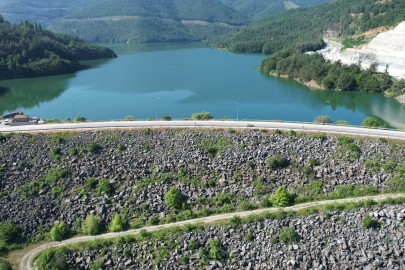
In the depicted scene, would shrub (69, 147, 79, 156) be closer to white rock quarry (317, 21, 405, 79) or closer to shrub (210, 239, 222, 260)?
shrub (210, 239, 222, 260)

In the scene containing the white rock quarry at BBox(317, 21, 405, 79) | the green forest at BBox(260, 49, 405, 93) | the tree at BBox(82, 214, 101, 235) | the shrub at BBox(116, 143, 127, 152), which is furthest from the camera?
the white rock quarry at BBox(317, 21, 405, 79)

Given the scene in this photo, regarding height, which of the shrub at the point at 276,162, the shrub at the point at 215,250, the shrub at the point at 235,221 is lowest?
the shrub at the point at 215,250

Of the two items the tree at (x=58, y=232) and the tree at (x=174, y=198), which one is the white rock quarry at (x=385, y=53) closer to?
the tree at (x=174, y=198)

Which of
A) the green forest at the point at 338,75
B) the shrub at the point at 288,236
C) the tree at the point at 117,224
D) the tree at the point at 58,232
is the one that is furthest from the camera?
the green forest at the point at 338,75

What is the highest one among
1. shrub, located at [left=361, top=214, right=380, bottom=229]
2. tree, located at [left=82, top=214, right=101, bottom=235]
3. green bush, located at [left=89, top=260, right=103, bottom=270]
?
shrub, located at [left=361, top=214, right=380, bottom=229]

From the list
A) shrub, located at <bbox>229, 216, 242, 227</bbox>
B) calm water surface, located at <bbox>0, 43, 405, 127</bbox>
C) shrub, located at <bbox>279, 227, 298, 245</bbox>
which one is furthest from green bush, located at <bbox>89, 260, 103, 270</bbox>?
calm water surface, located at <bbox>0, 43, 405, 127</bbox>

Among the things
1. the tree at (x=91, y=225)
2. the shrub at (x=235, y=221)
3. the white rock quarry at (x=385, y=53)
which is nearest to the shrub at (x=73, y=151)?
the tree at (x=91, y=225)

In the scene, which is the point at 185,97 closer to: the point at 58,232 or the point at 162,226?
the point at 162,226
